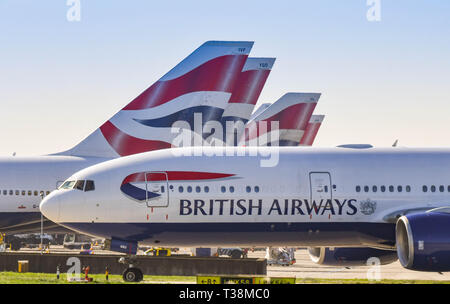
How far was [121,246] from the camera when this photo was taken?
88.6 feet

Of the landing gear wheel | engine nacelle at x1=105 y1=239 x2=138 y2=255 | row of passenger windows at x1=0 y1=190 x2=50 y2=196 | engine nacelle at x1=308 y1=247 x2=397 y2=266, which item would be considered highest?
row of passenger windows at x1=0 y1=190 x2=50 y2=196

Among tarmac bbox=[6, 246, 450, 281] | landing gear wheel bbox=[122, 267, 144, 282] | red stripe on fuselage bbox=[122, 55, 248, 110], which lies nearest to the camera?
landing gear wheel bbox=[122, 267, 144, 282]

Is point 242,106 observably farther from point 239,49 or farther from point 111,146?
point 111,146

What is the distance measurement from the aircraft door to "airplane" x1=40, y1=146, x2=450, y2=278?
0.03 m

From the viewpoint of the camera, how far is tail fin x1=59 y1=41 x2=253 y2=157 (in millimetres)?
37000

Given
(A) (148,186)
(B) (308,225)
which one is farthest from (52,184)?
(B) (308,225)

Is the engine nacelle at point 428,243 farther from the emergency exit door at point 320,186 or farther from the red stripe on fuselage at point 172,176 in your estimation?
the red stripe on fuselage at point 172,176

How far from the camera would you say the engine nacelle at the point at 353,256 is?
3039 centimetres

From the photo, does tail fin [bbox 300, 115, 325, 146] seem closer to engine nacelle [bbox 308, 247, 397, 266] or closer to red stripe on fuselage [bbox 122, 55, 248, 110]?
red stripe on fuselage [bbox 122, 55, 248, 110]

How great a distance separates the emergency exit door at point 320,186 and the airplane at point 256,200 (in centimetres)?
3

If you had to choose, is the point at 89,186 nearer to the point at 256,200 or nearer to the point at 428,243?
the point at 256,200

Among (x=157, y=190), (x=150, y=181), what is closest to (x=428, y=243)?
(x=157, y=190)

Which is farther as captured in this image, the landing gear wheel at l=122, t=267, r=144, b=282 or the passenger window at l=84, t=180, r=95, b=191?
the passenger window at l=84, t=180, r=95, b=191

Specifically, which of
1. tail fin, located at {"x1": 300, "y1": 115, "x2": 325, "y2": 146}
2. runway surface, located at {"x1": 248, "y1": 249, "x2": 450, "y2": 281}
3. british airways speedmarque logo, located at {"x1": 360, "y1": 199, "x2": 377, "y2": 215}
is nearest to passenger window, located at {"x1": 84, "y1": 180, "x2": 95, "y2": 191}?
british airways speedmarque logo, located at {"x1": 360, "y1": 199, "x2": 377, "y2": 215}
